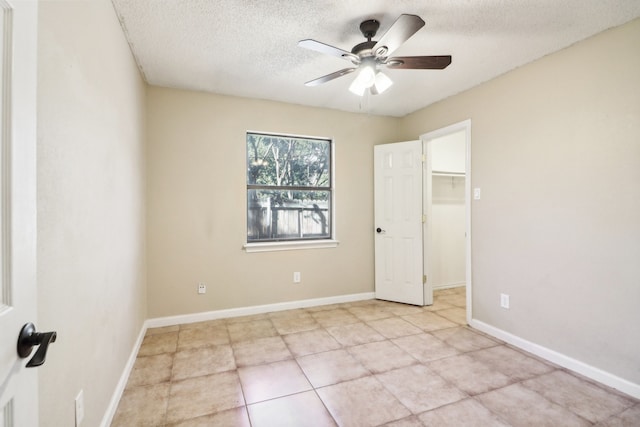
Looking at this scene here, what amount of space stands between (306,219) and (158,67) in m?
2.20

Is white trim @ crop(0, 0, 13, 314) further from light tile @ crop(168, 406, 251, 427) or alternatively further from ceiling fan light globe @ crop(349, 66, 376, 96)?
ceiling fan light globe @ crop(349, 66, 376, 96)

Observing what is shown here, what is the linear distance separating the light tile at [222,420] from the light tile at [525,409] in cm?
148

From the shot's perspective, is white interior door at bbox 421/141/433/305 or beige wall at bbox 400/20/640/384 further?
white interior door at bbox 421/141/433/305

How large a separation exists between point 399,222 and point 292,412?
2.58m

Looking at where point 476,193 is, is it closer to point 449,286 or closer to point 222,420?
point 449,286

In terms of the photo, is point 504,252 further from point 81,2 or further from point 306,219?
point 81,2

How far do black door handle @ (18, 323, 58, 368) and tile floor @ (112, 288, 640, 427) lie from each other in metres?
1.30

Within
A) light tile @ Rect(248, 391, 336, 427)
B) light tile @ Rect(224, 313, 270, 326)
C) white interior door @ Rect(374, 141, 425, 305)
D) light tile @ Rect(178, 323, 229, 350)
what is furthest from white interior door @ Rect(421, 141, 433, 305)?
light tile @ Rect(178, 323, 229, 350)

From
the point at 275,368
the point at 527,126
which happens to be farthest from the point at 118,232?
the point at 527,126

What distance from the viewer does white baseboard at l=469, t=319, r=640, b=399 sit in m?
1.95

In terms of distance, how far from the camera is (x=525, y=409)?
5.89ft

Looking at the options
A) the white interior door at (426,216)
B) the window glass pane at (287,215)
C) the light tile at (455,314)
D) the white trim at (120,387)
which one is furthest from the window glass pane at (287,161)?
the light tile at (455,314)

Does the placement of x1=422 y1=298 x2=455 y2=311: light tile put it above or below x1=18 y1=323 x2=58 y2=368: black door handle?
below

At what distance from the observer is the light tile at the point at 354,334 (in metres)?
2.71
